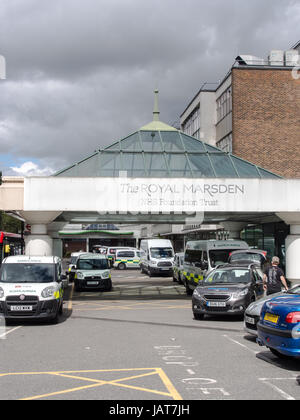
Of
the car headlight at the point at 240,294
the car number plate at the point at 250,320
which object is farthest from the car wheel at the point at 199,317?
the car number plate at the point at 250,320

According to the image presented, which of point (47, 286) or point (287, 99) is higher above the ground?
point (287, 99)

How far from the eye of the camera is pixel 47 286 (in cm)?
1430

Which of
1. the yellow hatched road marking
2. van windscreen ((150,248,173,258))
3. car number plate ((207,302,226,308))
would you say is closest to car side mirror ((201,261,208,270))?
car number plate ((207,302,226,308))

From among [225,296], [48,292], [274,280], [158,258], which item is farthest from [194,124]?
[48,292]

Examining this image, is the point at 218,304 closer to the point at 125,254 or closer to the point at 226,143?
the point at 226,143

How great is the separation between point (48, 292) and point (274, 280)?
6.09 m

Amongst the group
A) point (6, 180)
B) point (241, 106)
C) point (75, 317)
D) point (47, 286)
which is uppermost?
point (241, 106)

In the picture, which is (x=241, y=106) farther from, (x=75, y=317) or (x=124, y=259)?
(x=75, y=317)

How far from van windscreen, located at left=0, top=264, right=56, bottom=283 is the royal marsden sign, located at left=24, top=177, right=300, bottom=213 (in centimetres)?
538

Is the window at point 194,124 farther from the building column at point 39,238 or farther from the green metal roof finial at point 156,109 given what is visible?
the building column at point 39,238

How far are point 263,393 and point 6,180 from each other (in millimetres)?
15857

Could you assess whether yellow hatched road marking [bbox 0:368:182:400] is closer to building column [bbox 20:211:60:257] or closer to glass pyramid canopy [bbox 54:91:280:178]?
glass pyramid canopy [bbox 54:91:280:178]
